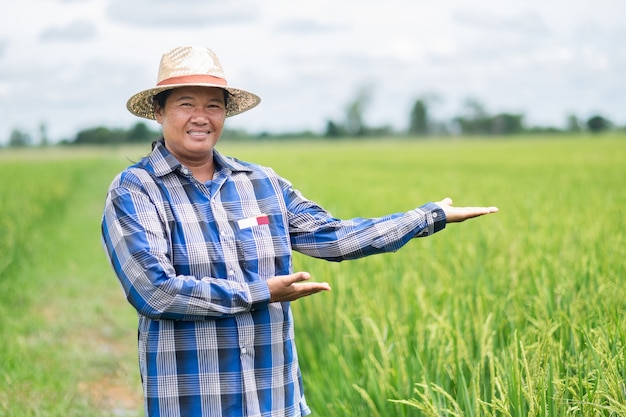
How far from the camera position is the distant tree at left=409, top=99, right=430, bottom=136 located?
108 m

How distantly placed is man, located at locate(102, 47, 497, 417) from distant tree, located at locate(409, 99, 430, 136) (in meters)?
105

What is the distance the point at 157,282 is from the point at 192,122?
0.52m

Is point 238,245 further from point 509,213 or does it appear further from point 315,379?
point 509,213

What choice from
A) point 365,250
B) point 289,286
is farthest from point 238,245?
point 365,250

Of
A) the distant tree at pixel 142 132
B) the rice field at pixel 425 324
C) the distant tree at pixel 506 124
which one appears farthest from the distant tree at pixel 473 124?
the rice field at pixel 425 324

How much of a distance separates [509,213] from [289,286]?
18.1ft

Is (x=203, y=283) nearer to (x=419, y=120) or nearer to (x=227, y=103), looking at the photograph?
(x=227, y=103)

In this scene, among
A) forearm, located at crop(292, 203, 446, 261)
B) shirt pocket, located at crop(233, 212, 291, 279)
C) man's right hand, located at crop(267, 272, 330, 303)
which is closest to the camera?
man's right hand, located at crop(267, 272, 330, 303)

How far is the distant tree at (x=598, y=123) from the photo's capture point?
A: 3349 inches

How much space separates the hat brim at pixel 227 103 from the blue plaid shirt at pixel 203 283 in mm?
197

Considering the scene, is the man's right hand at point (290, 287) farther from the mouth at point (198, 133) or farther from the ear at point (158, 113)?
the ear at point (158, 113)

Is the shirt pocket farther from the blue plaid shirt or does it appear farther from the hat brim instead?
the hat brim

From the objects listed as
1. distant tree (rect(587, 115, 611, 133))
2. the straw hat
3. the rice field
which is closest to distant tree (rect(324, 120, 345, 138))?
distant tree (rect(587, 115, 611, 133))

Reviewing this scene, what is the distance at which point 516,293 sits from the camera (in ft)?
11.7
